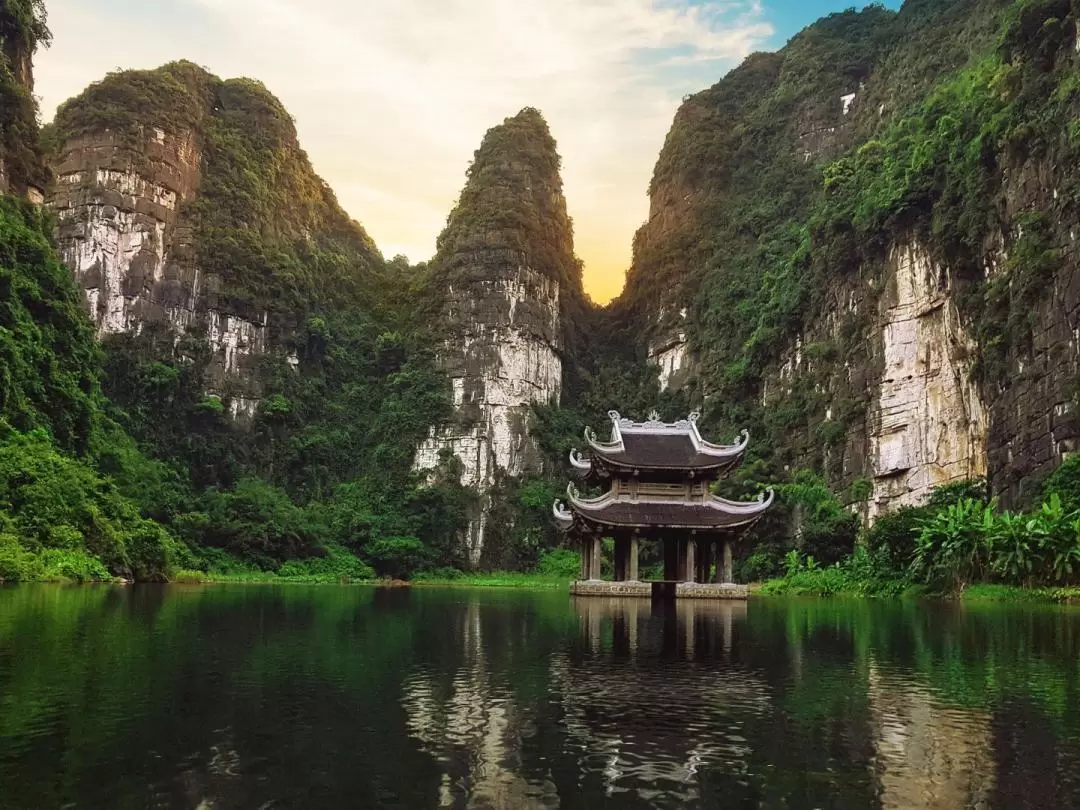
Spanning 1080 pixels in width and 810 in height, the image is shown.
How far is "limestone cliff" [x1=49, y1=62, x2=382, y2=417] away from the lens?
211 feet

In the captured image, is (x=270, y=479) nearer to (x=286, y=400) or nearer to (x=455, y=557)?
(x=286, y=400)

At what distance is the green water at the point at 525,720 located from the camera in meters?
5.05

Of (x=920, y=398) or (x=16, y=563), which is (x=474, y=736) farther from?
(x=920, y=398)

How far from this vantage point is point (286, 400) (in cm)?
6838

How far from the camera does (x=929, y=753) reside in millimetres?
6066

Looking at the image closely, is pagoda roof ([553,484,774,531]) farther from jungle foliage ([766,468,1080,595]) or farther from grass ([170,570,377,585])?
grass ([170,570,377,585])

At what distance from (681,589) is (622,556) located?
3181 mm

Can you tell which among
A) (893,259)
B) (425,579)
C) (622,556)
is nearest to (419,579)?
(425,579)

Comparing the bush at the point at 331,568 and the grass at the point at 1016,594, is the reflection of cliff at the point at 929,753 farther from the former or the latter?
the bush at the point at 331,568

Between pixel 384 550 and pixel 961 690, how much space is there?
172ft

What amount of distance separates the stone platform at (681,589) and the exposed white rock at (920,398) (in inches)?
727

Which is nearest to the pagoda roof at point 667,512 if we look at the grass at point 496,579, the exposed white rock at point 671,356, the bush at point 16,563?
the bush at point 16,563

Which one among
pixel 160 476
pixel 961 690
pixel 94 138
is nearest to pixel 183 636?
pixel 961 690

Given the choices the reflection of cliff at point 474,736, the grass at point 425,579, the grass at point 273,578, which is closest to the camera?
the reflection of cliff at point 474,736
